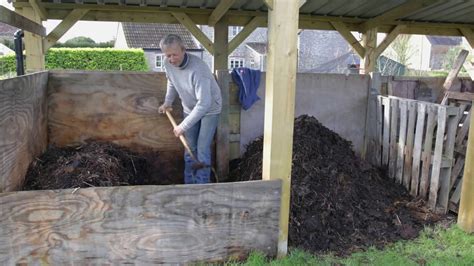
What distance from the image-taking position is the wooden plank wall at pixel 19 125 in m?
2.35

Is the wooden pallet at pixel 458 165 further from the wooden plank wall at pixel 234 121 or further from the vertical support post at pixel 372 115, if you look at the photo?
the wooden plank wall at pixel 234 121

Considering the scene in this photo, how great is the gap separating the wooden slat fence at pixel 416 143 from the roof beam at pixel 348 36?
2.39 m

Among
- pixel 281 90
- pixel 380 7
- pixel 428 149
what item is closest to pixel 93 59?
pixel 380 7

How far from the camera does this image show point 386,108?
436cm

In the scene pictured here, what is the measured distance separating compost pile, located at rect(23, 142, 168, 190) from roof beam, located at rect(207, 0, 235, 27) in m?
2.34

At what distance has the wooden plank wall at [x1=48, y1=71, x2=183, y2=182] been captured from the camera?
3.55 metres

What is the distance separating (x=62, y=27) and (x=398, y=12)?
Result: 5.09 metres

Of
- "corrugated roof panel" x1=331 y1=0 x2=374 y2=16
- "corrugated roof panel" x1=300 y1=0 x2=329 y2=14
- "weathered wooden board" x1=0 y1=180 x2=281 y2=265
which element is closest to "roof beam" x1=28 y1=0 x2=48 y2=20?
"weathered wooden board" x1=0 y1=180 x2=281 y2=265

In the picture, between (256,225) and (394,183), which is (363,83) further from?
(256,225)

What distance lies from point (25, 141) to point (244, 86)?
6.98 ft

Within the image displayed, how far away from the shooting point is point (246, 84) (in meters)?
4.00

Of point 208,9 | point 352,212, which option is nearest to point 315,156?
point 352,212

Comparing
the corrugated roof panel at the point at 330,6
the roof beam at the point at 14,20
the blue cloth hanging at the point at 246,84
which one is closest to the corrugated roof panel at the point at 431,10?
the corrugated roof panel at the point at 330,6

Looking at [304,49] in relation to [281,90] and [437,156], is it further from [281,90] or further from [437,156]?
[281,90]
